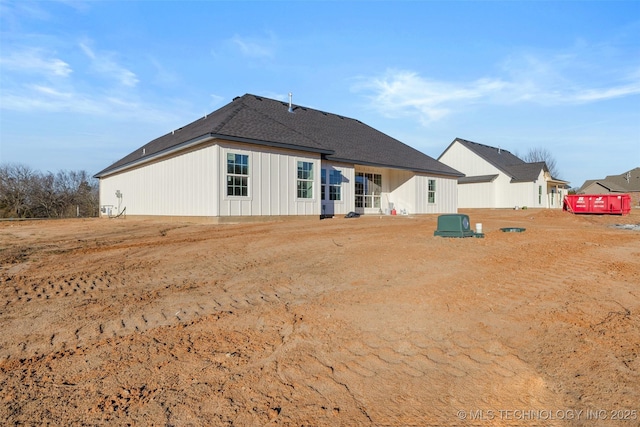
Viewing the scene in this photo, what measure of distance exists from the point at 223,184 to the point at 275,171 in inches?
92.2

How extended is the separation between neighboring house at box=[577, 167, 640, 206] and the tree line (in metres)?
72.1

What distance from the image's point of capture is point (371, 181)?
22.1 m

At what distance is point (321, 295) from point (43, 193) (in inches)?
1682

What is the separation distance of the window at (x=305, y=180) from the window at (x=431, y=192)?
9.93 m

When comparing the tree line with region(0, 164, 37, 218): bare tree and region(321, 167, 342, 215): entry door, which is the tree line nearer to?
region(0, 164, 37, 218): bare tree

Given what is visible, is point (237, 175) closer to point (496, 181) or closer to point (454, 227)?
point (454, 227)

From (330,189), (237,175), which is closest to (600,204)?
(330,189)

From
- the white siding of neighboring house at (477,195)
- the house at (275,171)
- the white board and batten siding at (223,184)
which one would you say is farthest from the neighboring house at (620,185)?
the white board and batten siding at (223,184)

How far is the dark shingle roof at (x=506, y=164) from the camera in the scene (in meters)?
33.5

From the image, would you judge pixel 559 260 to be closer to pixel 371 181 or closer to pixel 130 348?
pixel 130 348

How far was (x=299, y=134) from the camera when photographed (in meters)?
17.4

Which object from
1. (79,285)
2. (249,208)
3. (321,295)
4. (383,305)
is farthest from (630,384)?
(249,208)

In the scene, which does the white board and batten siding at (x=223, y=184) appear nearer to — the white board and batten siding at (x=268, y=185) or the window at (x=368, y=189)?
the white board and batten siding at (x=268, y=185)

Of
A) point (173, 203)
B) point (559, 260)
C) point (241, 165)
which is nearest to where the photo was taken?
point (559, 260)
